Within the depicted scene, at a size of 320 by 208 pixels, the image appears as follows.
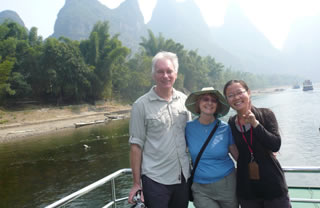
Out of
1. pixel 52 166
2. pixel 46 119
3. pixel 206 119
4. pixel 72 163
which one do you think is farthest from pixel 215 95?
pixel 46 119

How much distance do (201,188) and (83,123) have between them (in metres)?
28.0

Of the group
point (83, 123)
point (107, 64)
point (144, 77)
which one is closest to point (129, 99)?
point (144, 77)

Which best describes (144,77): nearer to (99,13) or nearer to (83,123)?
(83,123)

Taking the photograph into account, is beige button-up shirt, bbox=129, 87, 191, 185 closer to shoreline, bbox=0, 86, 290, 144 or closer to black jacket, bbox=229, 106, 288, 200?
black jacket, bbox=229, 106, 288, 200

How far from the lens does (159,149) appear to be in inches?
85.6

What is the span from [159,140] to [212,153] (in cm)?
48

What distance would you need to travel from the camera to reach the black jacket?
1920 mm

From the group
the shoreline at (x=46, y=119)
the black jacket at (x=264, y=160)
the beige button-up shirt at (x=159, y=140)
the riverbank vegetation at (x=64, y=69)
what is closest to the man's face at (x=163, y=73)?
the beige button-up shirt at (x=159, y=140)

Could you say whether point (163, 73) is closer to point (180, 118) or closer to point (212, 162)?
point (180, 118)

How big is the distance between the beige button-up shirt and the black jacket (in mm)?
493

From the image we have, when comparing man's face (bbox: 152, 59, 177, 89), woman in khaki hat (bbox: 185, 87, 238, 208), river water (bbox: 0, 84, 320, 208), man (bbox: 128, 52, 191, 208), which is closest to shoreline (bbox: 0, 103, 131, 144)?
river water (bbox: 0, 84, 320, 208)

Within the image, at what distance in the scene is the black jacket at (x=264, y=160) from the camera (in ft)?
6.30

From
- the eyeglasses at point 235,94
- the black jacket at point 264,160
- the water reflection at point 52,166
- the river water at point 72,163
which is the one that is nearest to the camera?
the black jacket at point 264,160

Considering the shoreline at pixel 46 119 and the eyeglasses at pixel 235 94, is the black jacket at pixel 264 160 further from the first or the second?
the shoreline at pixel 46 119
